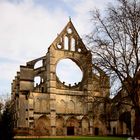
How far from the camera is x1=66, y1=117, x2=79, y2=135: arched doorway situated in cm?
6099

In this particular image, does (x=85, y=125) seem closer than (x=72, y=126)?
No

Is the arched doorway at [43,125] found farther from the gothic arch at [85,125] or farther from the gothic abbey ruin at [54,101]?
the gothic arch at [85,125]

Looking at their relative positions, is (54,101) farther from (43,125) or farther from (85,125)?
(85,125)

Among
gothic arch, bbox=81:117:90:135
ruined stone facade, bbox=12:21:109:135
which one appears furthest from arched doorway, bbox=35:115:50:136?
gothic arch, bbox=81:117:90:135

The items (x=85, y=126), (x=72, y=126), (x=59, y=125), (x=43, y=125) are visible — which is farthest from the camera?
(x=85, y=126)

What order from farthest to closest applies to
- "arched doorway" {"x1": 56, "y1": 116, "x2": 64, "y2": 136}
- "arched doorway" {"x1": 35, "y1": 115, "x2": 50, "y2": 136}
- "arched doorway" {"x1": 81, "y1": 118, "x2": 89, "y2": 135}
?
"arched doorway" {"x1": 81, "y1": 118, "x2": 89, "y2": 135} → "arched doorway" {"x1": 56, "y1": 116, "x2": 64, "y2": 136} → "arched doorway" {"x1": 35, "y1": 115, "x2": 50, "y2": 136}

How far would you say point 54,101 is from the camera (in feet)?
197

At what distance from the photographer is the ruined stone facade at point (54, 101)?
191 ft

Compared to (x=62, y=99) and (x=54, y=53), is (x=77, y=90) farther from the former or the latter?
(x=54, y=53)

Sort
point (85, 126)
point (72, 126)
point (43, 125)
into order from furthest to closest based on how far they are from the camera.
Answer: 1. point (85, 126)
2. point (72, 126)
3. point (43, 125)

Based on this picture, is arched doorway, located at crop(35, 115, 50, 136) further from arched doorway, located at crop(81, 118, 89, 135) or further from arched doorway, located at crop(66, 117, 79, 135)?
arched doorway, located at crop(81, 118, 89, 135)

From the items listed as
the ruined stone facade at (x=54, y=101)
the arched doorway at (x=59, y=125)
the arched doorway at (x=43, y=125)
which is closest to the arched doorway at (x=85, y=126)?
the ruined stone facade at (x=54, y=101)

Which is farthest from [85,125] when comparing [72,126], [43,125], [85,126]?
[43,125]

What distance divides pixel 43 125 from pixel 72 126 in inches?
209
